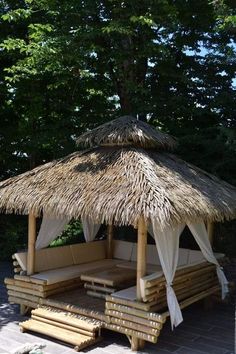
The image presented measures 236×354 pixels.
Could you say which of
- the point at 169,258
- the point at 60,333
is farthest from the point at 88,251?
the point at 169,258

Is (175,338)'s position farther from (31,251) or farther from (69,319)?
(31,251)

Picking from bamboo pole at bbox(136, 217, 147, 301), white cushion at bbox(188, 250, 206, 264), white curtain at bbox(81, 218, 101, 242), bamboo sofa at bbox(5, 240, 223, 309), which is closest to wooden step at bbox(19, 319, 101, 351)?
bamboo sofa at bbox(5, 240, 223, 309)

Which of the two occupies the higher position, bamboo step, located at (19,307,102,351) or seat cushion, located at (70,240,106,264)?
seat cushion, located at (70,240,106,264)

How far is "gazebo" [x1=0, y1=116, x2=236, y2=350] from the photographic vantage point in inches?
203

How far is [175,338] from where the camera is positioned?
564cm

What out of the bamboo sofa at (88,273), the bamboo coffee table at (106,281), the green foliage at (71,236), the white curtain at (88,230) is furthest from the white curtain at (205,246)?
the green foliage at (71,236)

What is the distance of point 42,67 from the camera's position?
9070 mm

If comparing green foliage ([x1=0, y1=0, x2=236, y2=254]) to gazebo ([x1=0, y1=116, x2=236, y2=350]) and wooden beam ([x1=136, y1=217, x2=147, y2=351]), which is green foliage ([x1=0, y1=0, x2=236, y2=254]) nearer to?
gazebo ([x1=0, y1=116, x2=236, y2=350])

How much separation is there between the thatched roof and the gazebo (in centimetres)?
1

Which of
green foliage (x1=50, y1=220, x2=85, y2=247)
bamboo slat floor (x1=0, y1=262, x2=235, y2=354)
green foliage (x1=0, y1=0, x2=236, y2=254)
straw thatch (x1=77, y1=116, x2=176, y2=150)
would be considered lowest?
bamboo slat floor (x1=0, y1=262, x2=235, y2=354)

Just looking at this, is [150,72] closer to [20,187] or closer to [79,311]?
[20,187]

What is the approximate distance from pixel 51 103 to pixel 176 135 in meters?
3.57

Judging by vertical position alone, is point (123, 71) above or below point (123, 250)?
above

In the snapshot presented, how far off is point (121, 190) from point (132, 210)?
1.69 feet
